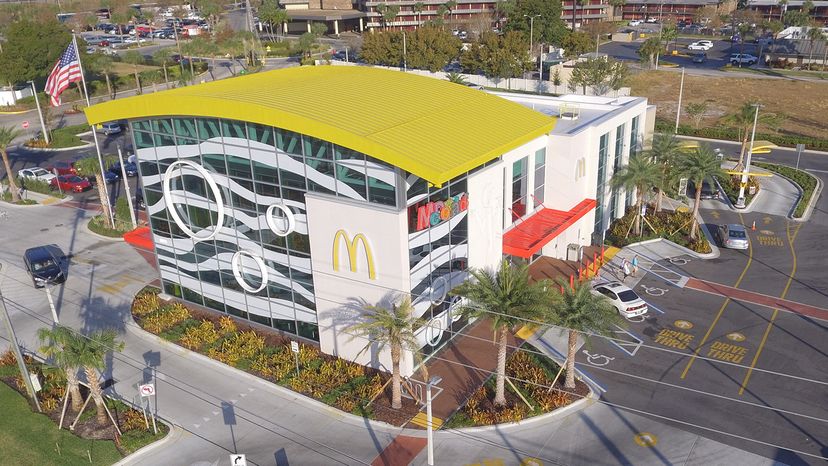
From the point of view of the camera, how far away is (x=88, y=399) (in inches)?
1155

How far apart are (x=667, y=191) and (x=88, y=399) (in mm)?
39339

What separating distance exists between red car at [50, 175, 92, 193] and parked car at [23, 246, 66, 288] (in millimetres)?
17550

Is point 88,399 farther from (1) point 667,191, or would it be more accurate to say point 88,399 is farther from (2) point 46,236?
(1) point 667,191

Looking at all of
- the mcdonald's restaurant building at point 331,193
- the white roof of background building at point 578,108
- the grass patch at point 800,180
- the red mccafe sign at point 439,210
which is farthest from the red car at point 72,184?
the grass patch at point 800,180

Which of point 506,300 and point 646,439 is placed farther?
point 646,439

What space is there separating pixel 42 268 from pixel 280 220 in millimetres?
19437

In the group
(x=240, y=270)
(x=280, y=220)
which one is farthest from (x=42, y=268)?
(x=280, y=220)

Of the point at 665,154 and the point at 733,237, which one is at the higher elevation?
the point at 665,154

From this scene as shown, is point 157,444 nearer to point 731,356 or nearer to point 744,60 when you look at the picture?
point 731,356

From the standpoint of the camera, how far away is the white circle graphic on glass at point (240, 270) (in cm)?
3459

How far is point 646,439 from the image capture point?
2716 cm

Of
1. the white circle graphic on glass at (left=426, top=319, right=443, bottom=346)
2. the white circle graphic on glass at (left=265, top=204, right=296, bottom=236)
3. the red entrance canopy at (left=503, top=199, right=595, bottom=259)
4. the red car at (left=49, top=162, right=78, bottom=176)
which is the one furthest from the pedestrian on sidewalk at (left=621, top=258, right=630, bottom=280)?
the red car at (left=49, top=162, right=78, bottom=176)

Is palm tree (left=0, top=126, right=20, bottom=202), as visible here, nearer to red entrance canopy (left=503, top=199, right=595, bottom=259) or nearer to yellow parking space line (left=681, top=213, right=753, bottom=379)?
red entrance canopy (left=503, top=199, right=595, bottom=259)

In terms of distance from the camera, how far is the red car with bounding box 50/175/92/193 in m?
59.2
